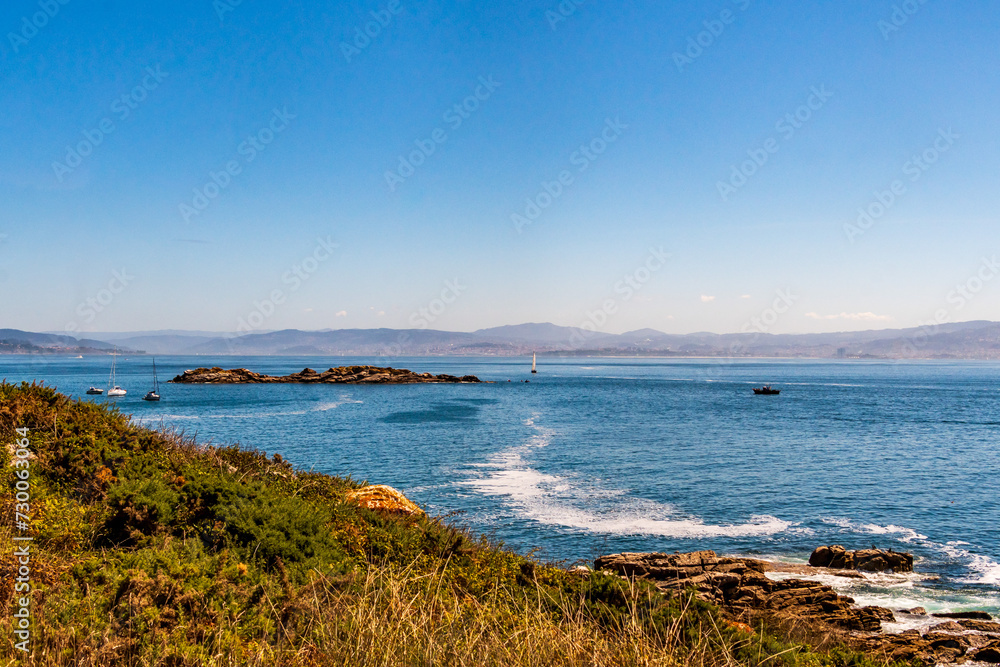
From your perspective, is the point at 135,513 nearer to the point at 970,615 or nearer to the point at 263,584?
the point at 263,584

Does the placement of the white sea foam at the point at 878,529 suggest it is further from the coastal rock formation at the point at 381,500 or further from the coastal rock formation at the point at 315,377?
the coastal rock formation at the point at 315,377

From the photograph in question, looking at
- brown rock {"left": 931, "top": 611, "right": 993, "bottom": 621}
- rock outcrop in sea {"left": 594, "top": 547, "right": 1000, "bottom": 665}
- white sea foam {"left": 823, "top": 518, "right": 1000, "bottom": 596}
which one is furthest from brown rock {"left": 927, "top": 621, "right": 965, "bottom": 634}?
white sea foam {"left": 823, "top": 518, "right": 1000, "bottom": 596}

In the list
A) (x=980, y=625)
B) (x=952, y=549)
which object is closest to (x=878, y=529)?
(x=952, y=549)

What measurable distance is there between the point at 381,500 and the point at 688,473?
2468 cm

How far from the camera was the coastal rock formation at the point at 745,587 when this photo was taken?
1373cm

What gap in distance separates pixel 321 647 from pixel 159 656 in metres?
1.15

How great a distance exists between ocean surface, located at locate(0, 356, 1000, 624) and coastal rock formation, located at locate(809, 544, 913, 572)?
1.49 feet

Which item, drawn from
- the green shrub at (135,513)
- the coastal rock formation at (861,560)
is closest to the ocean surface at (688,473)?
the coastal rock formation at (861,560)

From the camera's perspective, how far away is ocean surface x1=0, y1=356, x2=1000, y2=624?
20.5 m

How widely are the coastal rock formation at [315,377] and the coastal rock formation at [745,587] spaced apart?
363 feet

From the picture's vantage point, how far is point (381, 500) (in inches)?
450

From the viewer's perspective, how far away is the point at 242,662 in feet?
14.9

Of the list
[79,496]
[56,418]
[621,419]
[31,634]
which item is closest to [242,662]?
[31,634]

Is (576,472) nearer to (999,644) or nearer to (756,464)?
(756,464)
